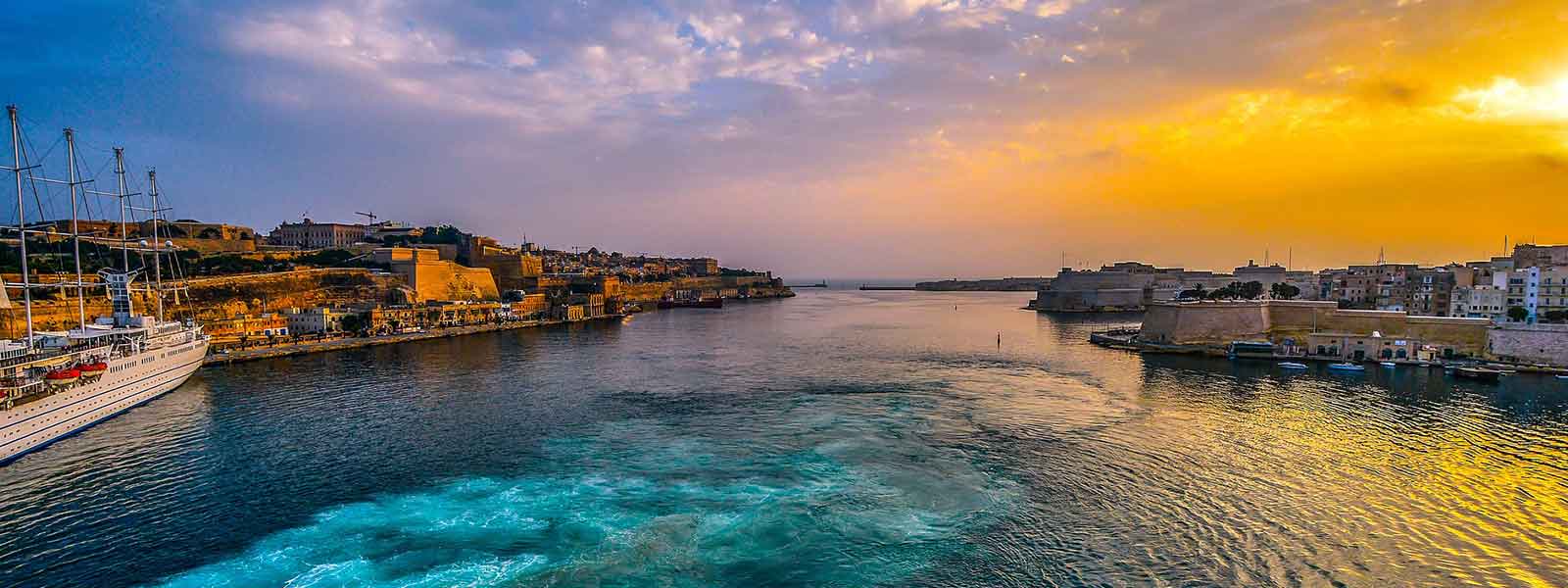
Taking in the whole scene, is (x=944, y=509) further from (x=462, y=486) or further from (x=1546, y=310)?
(x=1546, y=310)

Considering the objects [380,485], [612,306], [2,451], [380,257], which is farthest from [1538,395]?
[380,257]

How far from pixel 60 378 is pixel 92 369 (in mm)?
1504

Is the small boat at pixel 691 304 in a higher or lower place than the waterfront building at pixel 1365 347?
lower

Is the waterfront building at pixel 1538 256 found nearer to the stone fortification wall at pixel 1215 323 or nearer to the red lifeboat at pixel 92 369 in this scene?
the stone fortification wall at pixel 1215 323

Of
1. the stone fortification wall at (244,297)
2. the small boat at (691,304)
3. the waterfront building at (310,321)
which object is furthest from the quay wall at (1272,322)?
the small boat at (691,304)

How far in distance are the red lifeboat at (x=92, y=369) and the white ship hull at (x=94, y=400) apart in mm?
189

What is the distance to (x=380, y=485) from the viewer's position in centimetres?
1406

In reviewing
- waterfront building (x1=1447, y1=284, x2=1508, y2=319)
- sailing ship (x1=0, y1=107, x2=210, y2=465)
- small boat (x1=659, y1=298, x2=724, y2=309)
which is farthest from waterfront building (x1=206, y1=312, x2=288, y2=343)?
waterfront building (x1=1447, y1=284, x2=1508, y2=319)

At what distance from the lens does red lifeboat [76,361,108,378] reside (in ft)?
62.2

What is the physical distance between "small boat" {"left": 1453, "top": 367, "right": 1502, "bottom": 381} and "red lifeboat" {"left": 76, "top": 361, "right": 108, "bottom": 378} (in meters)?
51.1

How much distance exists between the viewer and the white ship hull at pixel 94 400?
51.4 ft

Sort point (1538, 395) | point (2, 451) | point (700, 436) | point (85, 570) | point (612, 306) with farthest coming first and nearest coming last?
point (612, 306)
point (1538, 395)
point (700, 436)
point (2, 451)
point (85, 570)

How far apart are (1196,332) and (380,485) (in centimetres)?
4196

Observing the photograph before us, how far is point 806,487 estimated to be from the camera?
13.7 meters
